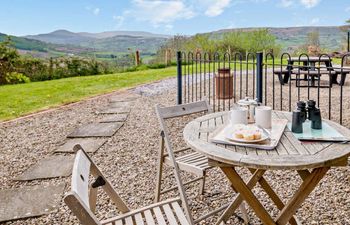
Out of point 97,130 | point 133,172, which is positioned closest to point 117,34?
point 97,130

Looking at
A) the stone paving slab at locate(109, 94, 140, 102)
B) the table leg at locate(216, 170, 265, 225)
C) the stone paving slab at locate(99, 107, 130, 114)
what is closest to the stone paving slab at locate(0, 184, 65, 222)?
the table leg at locate(216, 170, 265, 225)

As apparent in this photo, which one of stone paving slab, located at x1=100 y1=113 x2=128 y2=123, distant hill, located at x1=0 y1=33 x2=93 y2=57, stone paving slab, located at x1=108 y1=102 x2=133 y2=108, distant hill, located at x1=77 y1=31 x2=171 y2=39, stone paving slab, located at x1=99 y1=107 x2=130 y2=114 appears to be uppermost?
distant hill, located at x1=77 y1=31 x2=171 y2=39

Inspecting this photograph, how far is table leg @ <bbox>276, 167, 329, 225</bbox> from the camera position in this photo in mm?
1733

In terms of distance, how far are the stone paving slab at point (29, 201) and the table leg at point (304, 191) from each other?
199 cm

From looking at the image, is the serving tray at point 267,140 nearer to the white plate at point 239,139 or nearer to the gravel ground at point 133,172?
the white plate at point 239,139

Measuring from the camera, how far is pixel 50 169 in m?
3.86

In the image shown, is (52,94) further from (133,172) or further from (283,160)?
(283,160)

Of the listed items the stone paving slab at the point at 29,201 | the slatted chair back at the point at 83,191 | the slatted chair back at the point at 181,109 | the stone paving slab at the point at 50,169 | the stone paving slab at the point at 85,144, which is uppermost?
the slatted chair back at the point at 181,109

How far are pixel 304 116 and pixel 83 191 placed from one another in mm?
1415

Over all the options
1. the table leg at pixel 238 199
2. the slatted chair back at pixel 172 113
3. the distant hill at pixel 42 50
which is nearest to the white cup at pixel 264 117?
the table leg at pixel 238 199

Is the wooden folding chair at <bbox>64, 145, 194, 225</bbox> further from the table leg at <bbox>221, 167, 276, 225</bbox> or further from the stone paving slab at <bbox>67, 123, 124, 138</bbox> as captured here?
the stone paving slab at <bbox>67, 123, 124, 138</bbox>

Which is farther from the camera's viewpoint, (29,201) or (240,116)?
(29,201)

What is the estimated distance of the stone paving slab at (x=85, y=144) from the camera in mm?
4505

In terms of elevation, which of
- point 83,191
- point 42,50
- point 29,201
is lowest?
point 29,201
